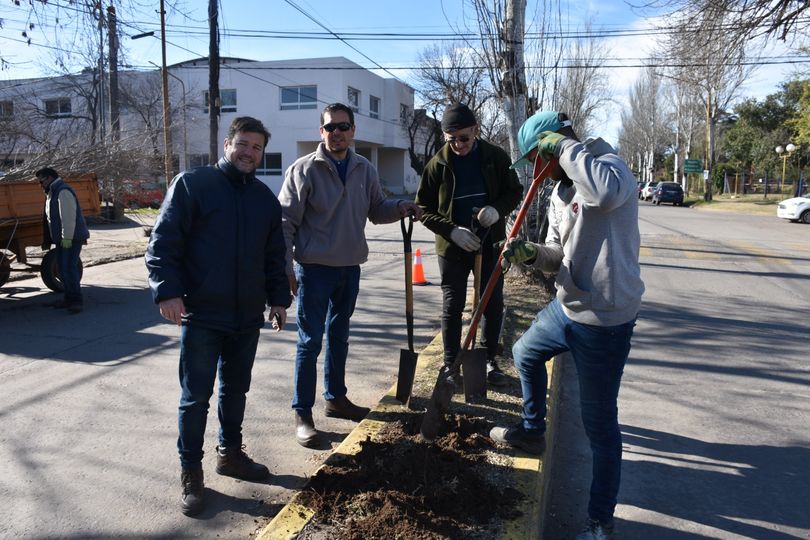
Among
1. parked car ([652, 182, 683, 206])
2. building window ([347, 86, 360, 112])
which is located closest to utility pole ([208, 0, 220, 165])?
building window ([347, 86, 360, 112])

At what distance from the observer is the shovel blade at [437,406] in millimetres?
3309

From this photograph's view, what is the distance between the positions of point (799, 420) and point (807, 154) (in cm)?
3983

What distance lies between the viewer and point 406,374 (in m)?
3.94

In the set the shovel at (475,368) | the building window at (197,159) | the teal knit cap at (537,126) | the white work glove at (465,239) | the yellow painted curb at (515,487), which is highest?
the building window at (197,159)

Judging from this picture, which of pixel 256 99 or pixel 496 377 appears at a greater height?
pixel 256 99

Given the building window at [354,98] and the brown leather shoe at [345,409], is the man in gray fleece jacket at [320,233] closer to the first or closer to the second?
the brown leather shoe at [345,409]

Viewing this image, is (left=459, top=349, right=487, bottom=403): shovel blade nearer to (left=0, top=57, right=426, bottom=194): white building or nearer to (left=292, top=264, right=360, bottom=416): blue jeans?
(left=292, top=264, right=360, bottom=416): blue jeans

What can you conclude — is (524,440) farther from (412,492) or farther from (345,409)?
(345,409)

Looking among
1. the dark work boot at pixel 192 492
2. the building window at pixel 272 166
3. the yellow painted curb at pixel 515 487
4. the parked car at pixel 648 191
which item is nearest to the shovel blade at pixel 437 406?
the yellow painted curb at pixel 515 487

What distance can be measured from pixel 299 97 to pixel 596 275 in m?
36.2

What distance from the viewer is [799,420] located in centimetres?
430

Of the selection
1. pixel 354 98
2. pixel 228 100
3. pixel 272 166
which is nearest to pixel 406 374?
pixel 272 166

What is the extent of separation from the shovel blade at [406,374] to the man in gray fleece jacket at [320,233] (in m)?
0.55

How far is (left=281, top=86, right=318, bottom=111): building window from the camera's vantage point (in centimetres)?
3628
